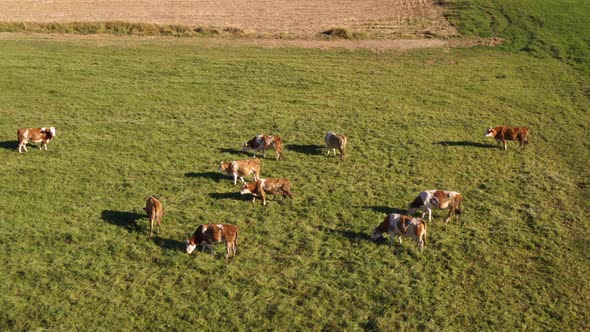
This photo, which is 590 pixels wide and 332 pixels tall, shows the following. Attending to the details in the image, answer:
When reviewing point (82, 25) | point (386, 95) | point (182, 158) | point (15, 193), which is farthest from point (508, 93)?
point (82, 25)

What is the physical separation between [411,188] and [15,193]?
16.2 m

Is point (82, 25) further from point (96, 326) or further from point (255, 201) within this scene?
point (96, 326)

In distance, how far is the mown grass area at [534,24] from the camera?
42.7 m

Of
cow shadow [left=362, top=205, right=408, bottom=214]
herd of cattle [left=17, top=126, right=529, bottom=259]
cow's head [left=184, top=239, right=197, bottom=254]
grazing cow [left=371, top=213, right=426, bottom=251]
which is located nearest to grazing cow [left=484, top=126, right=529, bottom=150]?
herd of cattle [left=17, top=126, right=529, bottom=259]

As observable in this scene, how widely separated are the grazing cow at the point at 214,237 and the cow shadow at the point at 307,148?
8.67 m

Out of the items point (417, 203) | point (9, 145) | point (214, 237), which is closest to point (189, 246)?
point (214, 237)

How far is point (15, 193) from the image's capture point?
21.6 metres

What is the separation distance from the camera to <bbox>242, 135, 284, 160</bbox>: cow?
24361 mm

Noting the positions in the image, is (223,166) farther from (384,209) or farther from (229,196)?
(384,209)

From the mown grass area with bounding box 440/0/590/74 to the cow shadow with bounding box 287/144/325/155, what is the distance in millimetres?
23577

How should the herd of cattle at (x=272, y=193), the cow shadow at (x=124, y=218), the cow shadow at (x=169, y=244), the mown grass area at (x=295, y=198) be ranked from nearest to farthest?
the mown grass area at (x=295, y=198) → the herd of cattle at (x=272, y=193) → the cow shadow at (x=169, y=244) → the cow shadow at (x=124, y=218)

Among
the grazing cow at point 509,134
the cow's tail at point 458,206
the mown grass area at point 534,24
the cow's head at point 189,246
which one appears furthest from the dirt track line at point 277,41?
the cow's head at point 189,246

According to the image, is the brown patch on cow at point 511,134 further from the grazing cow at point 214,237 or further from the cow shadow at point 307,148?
the grazing cow at point 214,237

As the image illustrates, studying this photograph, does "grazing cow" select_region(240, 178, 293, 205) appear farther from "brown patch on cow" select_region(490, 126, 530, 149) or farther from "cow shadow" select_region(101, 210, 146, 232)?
"brown patch on cow" select_region(490, 126, 530, 149)
